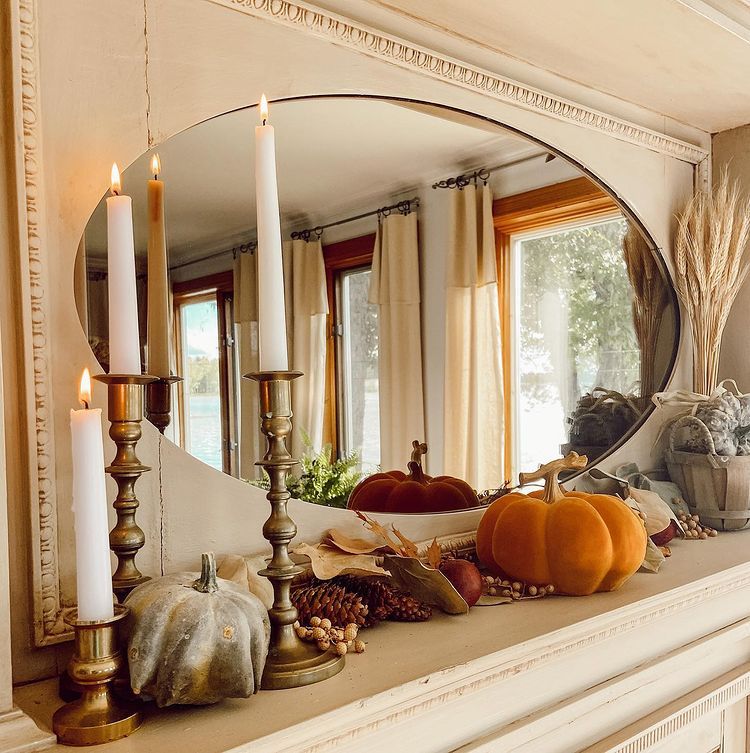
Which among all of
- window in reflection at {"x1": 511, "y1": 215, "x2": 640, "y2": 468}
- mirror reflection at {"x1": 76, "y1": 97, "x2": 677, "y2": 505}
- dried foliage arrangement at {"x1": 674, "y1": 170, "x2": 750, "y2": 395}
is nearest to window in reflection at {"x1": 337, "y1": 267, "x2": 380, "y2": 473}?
mirror reflection at {"x1": 76, "y1": 97, "x2": 677, "y2": 505}

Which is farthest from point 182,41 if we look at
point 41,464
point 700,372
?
point 700,372

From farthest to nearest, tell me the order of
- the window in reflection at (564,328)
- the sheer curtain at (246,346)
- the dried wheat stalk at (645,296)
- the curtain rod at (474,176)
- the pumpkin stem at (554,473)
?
1. the dried wheat stalk at (645,296)
2. the window in reflection at (564,328)
3. the curtain rod at (474,176)
4. the pumpkin stem at (554,473)
5. the sheer curtain at (246,346)

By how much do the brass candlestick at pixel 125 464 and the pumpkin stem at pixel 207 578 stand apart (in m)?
A: 0.13

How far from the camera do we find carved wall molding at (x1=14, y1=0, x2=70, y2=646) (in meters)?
0.85

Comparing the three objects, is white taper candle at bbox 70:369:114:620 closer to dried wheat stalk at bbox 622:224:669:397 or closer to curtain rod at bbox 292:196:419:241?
curtain rod at bbox 292:196:419:241

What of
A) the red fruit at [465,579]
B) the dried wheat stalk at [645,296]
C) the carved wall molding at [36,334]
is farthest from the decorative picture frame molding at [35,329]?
the dried wheat stalk at [645,296]

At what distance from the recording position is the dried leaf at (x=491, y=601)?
1065mm

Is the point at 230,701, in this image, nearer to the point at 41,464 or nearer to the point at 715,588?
the point at 41,464

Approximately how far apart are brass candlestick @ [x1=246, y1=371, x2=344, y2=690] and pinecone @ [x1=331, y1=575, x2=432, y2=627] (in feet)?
0.50

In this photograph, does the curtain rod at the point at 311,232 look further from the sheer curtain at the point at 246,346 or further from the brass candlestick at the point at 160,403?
the brass candlestick at the point at 160,403

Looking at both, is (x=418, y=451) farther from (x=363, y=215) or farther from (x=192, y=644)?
(x=192, y=644)

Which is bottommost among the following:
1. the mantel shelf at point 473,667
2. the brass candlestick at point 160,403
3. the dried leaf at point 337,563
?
the mantel shelf at point 473,667

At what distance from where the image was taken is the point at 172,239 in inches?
39.1

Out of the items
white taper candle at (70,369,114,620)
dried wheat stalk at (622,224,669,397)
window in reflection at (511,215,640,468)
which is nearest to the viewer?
white taper candle at (70,369,114,620)
